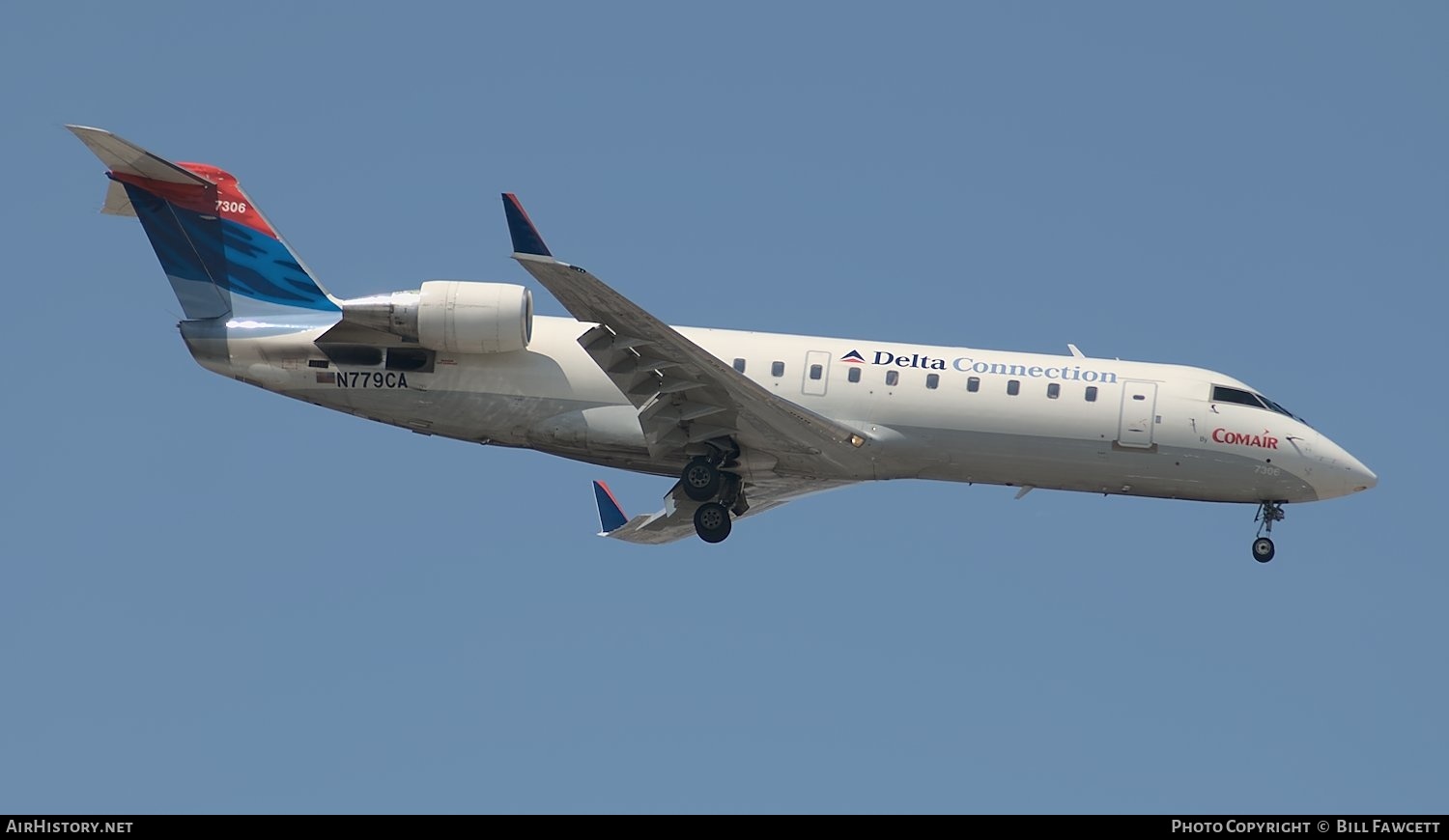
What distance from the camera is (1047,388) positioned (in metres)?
31.2

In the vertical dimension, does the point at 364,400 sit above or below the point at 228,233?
below

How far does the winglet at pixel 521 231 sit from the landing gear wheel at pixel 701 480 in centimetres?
510

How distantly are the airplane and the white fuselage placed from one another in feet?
0.10

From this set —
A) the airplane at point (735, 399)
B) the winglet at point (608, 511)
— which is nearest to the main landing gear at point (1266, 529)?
the airplane at point (735, 399)

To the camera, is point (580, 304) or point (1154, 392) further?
point (1154, 392)

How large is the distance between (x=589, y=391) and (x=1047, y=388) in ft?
24.9

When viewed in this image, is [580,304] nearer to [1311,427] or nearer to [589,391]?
[589,391]

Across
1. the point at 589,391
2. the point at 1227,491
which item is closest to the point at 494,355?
the point at 589,391

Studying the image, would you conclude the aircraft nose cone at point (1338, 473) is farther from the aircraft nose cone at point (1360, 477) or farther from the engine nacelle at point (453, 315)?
the engine nacelle at point (453, 315)

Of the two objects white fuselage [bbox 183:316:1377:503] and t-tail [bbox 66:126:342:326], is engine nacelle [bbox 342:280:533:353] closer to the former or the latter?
white fuselage [bbox 183:316:1377:503]

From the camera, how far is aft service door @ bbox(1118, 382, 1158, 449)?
31141 millimetres

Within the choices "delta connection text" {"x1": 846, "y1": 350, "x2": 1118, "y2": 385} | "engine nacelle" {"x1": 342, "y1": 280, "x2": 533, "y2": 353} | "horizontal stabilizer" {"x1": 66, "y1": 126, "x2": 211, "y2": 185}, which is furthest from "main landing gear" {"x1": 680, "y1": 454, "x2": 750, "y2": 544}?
"horizontal stabilizer" {"x1": 66, "y1": 126, "x2": 211, "y2": 185}

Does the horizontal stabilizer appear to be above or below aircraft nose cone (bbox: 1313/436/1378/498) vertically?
above

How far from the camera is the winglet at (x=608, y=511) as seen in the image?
119ft
